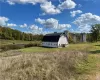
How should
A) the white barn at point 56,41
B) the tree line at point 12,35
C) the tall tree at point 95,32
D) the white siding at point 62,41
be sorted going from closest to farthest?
the white barn at point 56,41 → the white siding at point 62,41 → the tall tree at point 95,32 → the tree line at point 12,35

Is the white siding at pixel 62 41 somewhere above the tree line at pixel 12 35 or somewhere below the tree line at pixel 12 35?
below

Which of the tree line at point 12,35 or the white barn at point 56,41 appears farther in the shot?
the tree line at point 12,35

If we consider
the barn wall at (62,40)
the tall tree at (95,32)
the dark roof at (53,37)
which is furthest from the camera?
the tall tree at (95,32)

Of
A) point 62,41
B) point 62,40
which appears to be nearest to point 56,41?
point 62,41

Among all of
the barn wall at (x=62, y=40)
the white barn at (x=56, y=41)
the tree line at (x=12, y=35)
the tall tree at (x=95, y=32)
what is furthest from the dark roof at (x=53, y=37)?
the tree line at (x=12, y=35)

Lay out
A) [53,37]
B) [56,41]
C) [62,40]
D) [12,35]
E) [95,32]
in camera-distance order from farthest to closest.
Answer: [12,35] < [95,32] < [53,37] < [62,40] < [56,41]

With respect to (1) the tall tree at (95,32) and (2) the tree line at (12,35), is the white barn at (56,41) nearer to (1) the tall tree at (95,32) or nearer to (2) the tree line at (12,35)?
(1) the tall tree at (95,32)

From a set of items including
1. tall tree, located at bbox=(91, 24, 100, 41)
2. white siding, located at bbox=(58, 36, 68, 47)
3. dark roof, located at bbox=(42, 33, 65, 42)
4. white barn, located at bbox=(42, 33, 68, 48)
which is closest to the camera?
white barn, located at bbox=(42, 33, 68, 48)

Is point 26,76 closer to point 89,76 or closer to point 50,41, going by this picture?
point 89,76

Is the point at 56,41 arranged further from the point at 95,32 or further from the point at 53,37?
the point at 95,32

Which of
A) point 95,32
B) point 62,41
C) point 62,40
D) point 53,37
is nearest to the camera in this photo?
point 62,41

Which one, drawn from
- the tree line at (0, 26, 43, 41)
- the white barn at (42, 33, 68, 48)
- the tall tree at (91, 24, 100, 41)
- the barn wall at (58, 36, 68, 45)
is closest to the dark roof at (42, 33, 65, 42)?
the white barn at (42, 33, 68, 48)

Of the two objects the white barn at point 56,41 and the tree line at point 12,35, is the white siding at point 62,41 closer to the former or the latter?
the white barn at point 56,41

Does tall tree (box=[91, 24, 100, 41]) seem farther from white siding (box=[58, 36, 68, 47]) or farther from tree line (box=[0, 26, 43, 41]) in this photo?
tree line (box=[0, 26, 43, 41])
